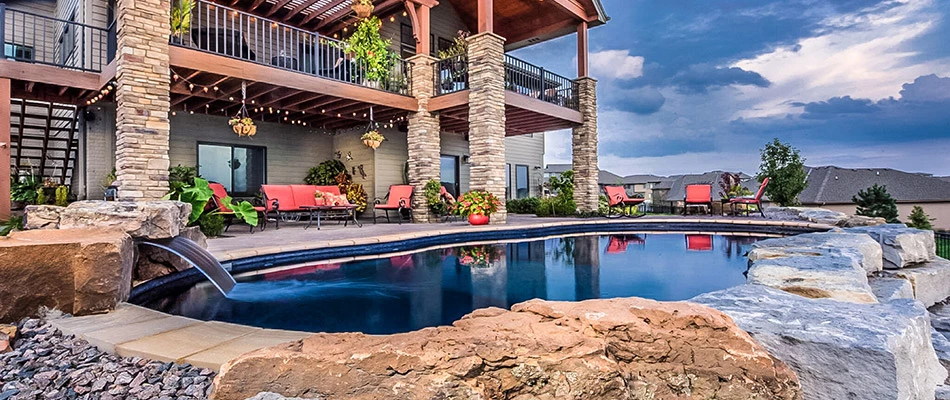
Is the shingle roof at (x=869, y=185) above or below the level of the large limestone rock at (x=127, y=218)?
above

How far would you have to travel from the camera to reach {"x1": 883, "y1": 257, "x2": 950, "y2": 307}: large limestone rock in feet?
9.86

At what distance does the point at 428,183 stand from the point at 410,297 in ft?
20.3

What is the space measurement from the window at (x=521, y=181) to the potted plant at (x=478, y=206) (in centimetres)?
725

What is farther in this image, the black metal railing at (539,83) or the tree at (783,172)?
the tree at (783,172)

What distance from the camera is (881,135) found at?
26.4 m

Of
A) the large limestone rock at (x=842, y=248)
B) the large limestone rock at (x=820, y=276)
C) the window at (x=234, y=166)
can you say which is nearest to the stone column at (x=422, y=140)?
the window at (x=234, y=166)

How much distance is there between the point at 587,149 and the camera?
1195cm

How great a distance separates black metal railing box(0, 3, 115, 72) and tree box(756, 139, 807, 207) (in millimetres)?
16015

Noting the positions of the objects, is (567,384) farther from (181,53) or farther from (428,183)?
(428,183)

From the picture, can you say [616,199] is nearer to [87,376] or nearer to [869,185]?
[87,376]

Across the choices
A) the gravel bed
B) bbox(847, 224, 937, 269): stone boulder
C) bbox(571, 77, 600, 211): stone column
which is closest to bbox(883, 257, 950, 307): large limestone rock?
bbox(847, 224, 937, 269): stone boulder

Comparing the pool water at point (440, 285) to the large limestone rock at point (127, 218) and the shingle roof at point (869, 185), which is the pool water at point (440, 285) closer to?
the large limestone rock at point (127, 218)

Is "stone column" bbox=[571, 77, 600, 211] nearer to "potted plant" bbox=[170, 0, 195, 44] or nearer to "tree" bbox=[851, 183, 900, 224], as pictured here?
"tree" bbox=[851, 183, 900, 224]

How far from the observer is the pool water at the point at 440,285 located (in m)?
2.88
